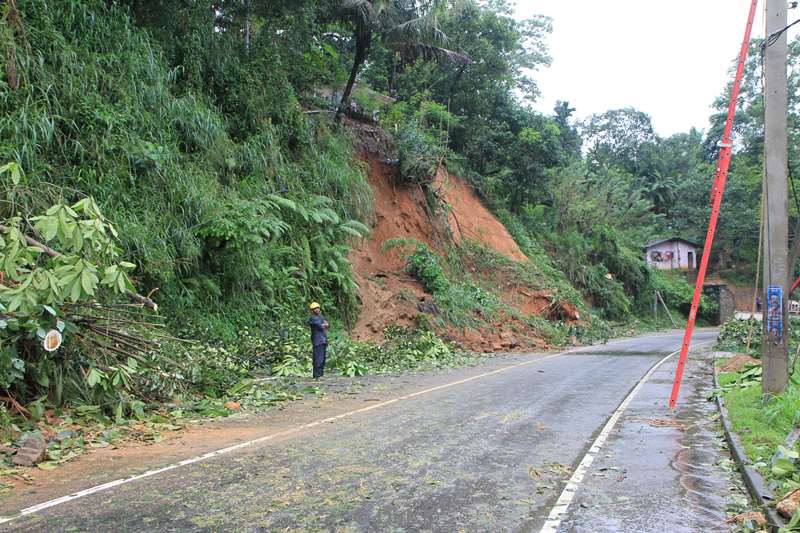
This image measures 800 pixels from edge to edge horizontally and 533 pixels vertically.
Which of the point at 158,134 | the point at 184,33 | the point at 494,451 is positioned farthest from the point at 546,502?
the point at 184,33

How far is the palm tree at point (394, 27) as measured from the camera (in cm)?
2072

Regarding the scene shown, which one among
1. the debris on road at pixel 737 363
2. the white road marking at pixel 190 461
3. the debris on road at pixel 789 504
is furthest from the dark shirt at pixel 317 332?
the debris on road at pixel 737 363

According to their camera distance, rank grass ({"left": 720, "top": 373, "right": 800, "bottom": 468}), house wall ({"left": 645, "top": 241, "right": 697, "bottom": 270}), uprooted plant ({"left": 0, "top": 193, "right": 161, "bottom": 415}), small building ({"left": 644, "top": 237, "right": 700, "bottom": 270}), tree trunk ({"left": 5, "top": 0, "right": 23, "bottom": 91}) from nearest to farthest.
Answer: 1. grass ({"left": 720, "top": 373, "right": 800, "bottom": 468})
2. uprooted plant ({"left": 0, "top": 193, "right": 161, "bottom": 415})
3. tree trunk ({"left": 5, "top": 0, "right": 23, "bottom": 91})
4. small building ({"left": 644, "top": 237, "right": 700, "bottom": 270})
5. house wall ({"left": 645, "top": 241, "right": 697, "bottom": 270})

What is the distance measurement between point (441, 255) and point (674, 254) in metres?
43.9

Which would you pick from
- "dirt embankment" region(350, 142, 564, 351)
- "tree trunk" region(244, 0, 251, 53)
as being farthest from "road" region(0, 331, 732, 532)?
"tree trunk" region(244, 0, 251, 53)

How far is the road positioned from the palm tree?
51.2 ft

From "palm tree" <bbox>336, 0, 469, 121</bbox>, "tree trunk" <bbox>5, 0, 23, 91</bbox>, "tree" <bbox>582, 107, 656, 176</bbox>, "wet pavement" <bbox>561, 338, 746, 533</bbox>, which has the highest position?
"tree" <bbox>582, 107, 656, 176</bbox>

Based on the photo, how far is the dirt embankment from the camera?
20.5 metres

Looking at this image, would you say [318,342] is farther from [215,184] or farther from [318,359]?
[215,184]

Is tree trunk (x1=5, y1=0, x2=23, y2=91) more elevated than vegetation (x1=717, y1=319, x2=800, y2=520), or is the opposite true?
tree trunk (x1=5, y1=0, x2=23, y2=91)

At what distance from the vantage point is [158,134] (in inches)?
560

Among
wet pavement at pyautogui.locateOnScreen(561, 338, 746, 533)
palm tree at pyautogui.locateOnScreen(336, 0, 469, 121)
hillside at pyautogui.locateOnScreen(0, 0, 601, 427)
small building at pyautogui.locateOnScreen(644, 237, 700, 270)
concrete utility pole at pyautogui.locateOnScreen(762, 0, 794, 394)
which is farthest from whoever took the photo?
small building at pyautogui.locateOnScreen(644, 237, 700, 270)

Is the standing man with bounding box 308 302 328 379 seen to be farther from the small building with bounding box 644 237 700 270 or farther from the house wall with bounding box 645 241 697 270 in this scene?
the house wall with bounding box 645 241 697 270

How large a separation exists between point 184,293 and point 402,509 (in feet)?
32.9
